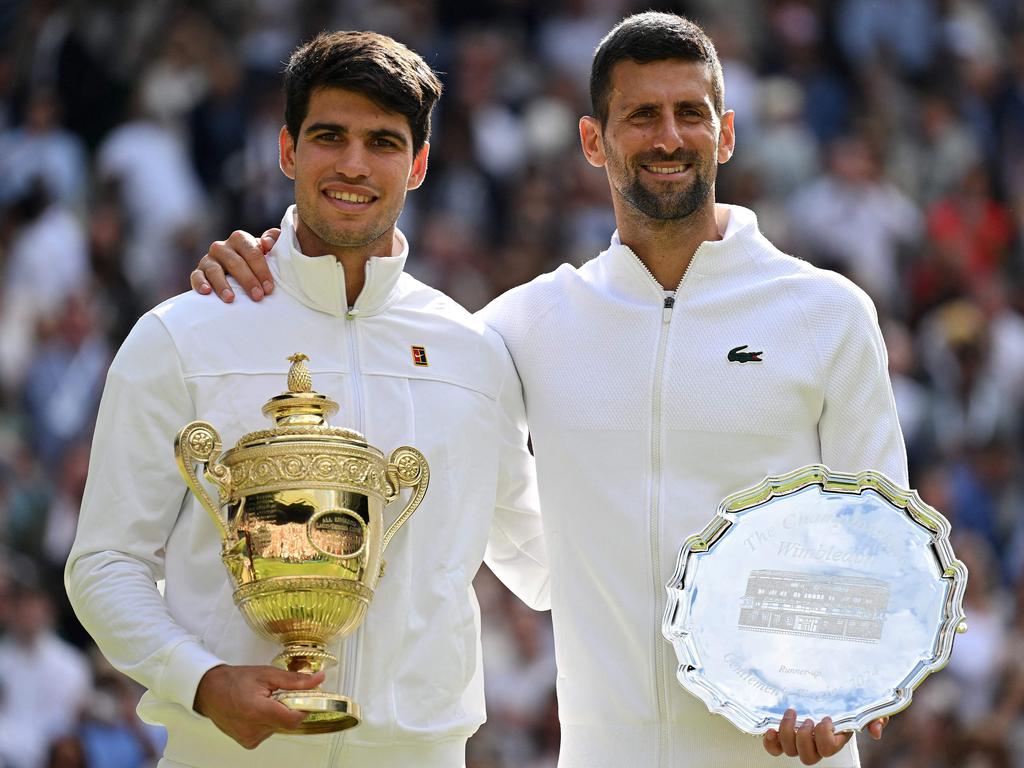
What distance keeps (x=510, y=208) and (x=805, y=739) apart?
21.9 feet

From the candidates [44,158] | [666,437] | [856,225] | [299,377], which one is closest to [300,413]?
[299,377]

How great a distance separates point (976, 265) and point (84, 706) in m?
5.63

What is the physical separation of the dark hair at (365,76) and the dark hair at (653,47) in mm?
435

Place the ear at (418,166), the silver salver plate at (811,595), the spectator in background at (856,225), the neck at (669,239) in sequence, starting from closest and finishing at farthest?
the silver salver plate at (811,595) → the ear at (418,166) → the neck at (669,239) → the spectator in background at (856,225)

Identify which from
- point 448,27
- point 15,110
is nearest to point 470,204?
point 448,27

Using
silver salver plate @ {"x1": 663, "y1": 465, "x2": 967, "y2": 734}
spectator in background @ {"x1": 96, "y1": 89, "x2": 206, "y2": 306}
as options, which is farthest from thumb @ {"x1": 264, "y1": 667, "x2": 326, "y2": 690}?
spectator in background @ {"x1": 96, "y1": 89, "x2": 206, "y2": 306}

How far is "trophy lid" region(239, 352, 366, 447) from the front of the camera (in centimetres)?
381

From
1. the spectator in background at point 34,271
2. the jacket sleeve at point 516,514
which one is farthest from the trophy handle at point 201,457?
the spectator in background at point 34,271

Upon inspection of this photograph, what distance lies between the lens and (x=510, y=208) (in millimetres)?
10320

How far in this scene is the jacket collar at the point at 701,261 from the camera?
14.7 feet

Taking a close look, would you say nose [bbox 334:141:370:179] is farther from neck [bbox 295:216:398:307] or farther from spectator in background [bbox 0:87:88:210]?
spectator in background [bbox 0:87:88:210]

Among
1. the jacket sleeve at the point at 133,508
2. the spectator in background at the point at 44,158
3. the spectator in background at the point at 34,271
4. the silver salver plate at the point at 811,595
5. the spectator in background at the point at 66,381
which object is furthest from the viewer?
the spectator in background at the point at 44,158

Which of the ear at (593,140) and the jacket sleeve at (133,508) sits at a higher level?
the ear at (593,140)

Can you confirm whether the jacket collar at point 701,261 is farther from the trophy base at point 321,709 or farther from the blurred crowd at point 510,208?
the blurred crowd at point 510,208
